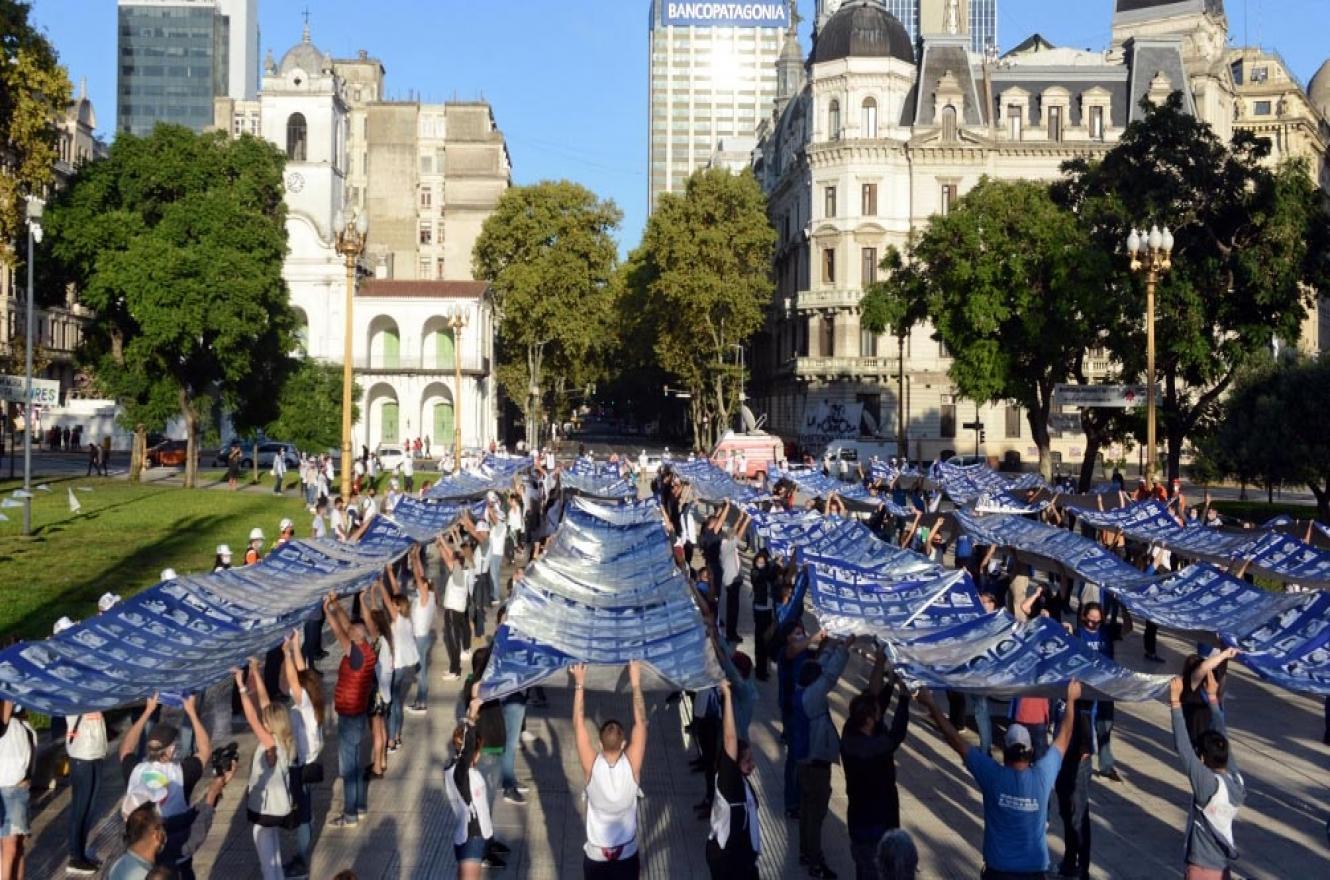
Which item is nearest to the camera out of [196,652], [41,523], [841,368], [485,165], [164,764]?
[164,764]

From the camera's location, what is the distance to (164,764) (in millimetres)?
9266

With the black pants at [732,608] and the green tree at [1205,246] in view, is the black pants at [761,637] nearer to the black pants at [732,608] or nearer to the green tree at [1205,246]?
the black pants at [732,608]

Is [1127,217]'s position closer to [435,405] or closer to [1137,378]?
[1137,378]

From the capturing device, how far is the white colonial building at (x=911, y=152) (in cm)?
7044

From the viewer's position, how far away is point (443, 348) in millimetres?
73812

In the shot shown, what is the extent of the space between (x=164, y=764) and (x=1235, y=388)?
123 feet

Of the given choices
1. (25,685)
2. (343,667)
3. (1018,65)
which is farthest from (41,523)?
(1018,65)

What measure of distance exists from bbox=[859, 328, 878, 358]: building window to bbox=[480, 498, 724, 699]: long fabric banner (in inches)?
2051

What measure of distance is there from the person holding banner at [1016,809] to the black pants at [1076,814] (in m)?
2.17

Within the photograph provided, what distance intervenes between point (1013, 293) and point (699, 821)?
1389 inches

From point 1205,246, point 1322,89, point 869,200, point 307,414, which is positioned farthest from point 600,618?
point 1322,89

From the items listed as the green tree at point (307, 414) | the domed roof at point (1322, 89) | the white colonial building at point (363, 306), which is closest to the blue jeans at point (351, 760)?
the green tree at point (307, 414)

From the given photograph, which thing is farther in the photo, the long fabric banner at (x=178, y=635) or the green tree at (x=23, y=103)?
the green tree at (x=23, y=103)

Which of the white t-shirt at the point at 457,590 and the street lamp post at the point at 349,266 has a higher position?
the street lamp post at the point at 349,266
